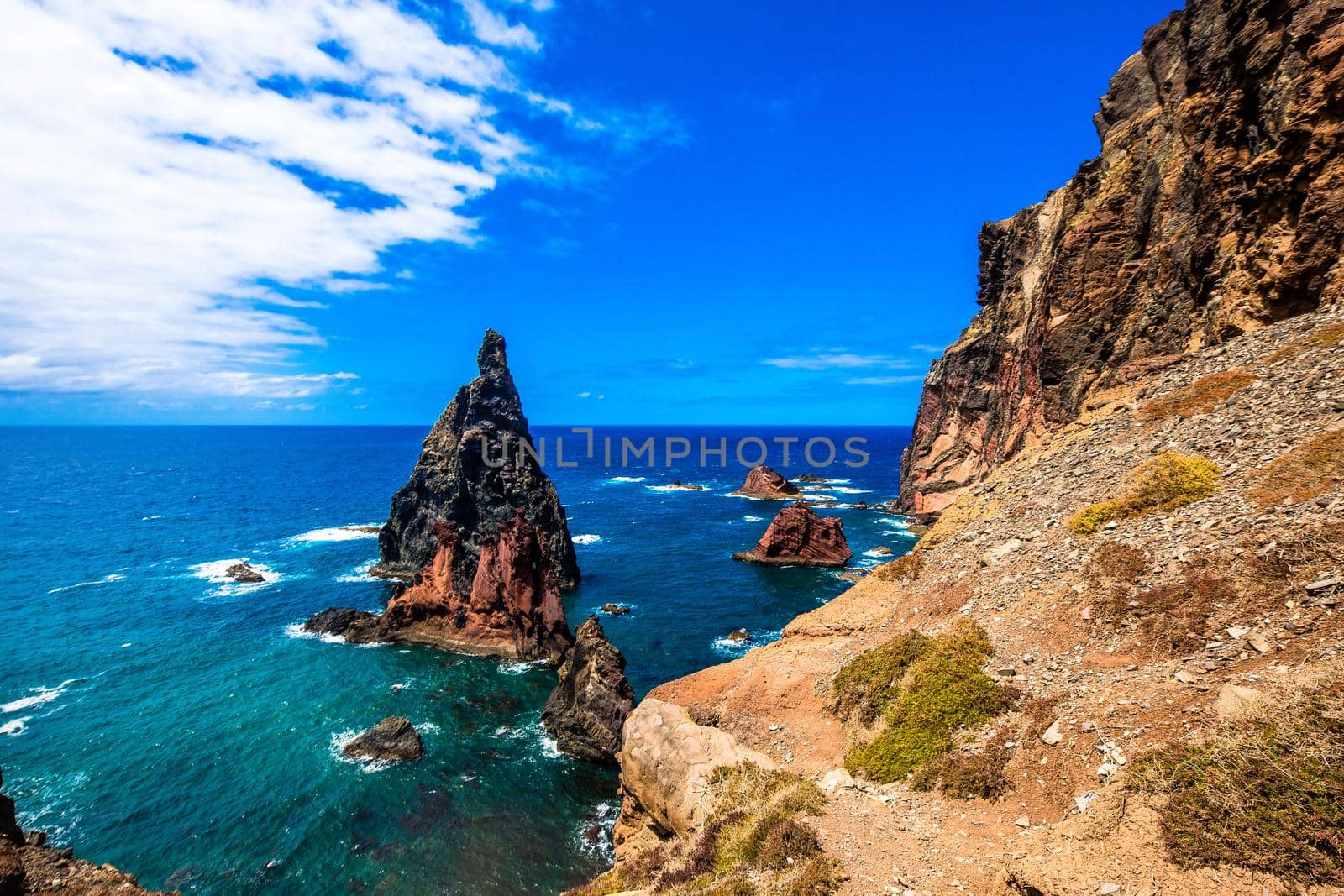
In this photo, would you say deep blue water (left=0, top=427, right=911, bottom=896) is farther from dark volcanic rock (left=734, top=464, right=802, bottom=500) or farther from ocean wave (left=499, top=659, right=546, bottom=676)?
dark volcanic rock (left=734, top=464, right=802, bottom=500)

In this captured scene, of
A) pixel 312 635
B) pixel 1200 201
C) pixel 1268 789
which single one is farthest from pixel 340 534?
pixel 1268 789

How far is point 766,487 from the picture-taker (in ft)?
407

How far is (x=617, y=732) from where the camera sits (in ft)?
114

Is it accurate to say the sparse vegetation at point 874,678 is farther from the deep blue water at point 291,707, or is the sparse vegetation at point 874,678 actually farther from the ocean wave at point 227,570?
the ocean wave at point 227,570

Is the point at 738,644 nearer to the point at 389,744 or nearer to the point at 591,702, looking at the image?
the point at 591,702

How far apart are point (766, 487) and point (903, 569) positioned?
101679mm

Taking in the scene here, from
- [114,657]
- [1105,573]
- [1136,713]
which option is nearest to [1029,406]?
[1105,573]

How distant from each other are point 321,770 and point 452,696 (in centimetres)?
1017

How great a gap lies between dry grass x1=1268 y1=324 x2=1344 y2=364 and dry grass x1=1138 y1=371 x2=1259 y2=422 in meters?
0.89

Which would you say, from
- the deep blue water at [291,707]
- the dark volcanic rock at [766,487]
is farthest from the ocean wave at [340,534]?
the dark volcanic rock at [766,487]

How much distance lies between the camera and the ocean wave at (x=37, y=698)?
39406mm

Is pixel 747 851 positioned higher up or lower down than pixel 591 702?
higher up

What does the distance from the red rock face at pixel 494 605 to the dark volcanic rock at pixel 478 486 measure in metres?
9.30

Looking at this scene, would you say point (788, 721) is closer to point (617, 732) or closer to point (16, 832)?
point (617, 732)
